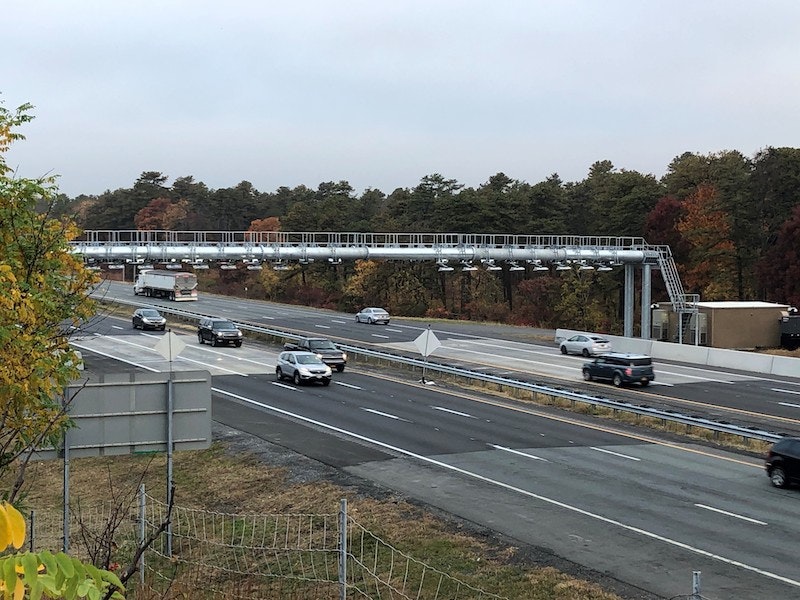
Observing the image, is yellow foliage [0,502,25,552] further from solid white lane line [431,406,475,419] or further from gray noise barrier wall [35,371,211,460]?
solid white lane line [431,406,475,419]

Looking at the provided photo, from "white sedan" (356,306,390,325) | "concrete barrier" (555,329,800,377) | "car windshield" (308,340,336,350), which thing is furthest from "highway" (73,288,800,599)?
"white sedan" (356,306,390,325)

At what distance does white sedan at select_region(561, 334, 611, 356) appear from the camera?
173 feet

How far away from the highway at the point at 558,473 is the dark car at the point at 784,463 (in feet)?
1.04

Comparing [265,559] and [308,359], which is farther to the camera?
[308,359]

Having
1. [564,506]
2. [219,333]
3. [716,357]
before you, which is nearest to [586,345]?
[716,357]

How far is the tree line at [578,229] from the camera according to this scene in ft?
257

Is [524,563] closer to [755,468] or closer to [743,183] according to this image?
[755,468]

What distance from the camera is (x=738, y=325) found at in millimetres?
59250

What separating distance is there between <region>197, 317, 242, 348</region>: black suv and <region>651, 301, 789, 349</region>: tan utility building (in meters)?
29.5

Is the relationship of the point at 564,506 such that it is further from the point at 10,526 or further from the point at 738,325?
the point at 738,325

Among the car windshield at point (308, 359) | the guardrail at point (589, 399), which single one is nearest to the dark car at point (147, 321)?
the guardrail at point (589, 399)

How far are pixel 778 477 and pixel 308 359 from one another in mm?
23047

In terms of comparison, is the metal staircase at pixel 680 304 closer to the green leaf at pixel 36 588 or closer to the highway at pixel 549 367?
the highway at pixel 549 367

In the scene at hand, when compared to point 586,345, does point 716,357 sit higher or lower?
lower
